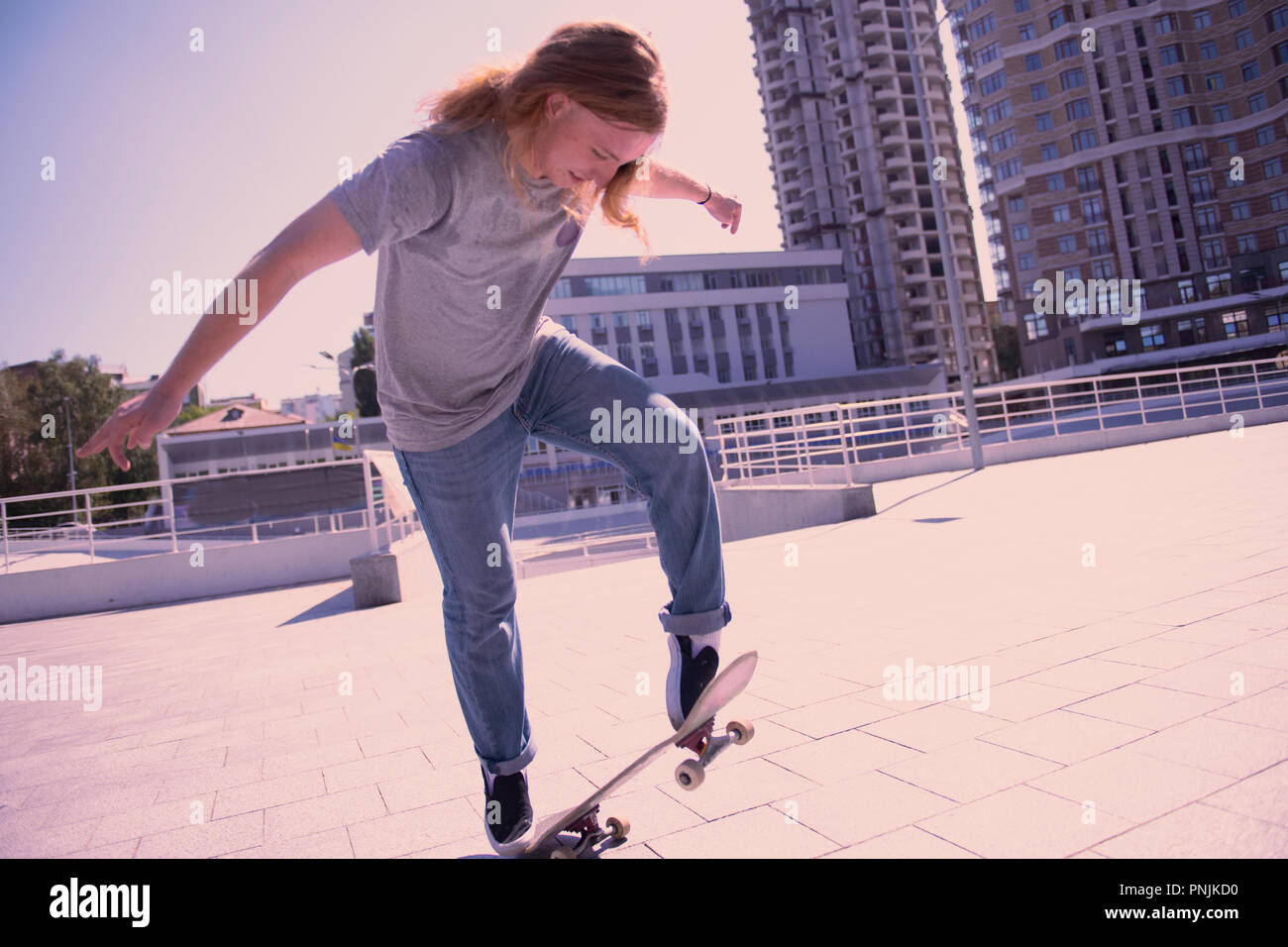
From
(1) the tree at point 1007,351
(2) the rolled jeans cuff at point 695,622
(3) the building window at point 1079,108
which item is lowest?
(2) the rolled jeans cuff at point 695,622

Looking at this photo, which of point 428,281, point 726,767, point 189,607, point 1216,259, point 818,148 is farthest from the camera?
point 818,148

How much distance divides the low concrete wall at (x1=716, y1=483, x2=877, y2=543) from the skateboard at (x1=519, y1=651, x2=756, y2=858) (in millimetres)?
7141

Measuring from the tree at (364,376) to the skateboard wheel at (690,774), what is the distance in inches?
2567

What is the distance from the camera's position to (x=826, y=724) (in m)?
2.76

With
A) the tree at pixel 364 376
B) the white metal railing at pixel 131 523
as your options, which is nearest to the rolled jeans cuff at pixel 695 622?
the white metal railing at pixel 131 523

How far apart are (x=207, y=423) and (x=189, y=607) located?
57.8 meters

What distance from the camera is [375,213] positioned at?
1583mm

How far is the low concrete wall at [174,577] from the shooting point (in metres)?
12.8

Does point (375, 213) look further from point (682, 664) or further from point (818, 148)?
point (818, 148)

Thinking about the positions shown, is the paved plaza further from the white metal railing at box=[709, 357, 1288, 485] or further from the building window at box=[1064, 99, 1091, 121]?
the building window at box=[1064, 99, 1091, 121]

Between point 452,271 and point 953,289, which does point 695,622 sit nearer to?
point 452,271

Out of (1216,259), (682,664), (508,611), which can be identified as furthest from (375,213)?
(1216,259)

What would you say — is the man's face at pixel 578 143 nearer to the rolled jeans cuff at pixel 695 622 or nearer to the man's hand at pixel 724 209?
the man's hand at pixel 724 209

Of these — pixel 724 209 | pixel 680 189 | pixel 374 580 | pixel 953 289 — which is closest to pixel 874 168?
pixel 953 289
